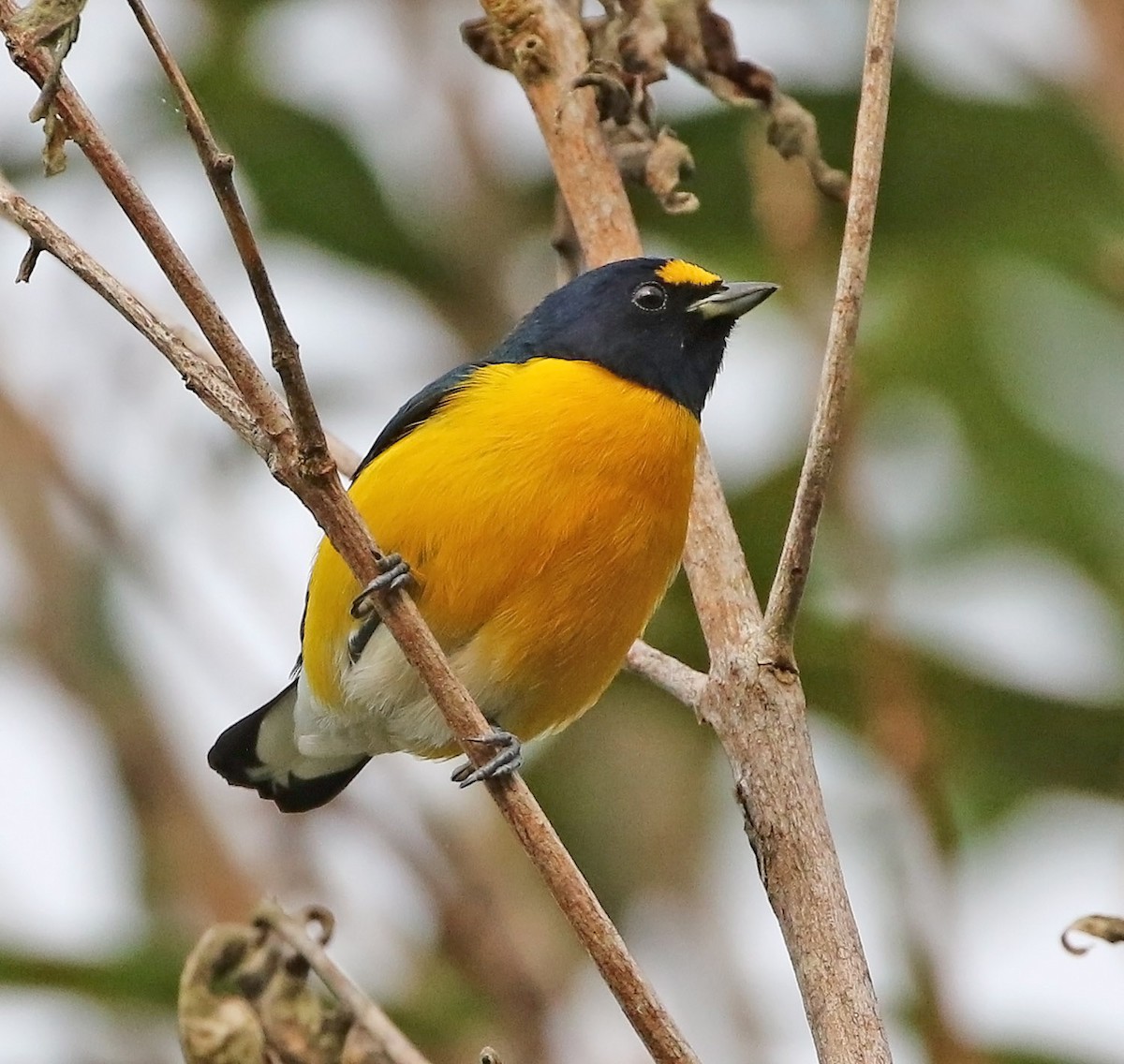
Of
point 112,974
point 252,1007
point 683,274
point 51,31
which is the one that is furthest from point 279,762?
point 51,31

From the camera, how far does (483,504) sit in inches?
152

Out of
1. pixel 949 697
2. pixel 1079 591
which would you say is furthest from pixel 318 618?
pixel 1079 591

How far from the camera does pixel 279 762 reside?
4594 millimetres

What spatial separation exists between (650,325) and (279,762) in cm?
137

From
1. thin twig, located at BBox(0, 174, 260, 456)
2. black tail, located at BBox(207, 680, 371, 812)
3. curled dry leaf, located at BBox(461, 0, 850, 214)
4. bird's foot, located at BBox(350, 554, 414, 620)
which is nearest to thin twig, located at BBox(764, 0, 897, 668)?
bird's foot, located at BBox(350, 554, 414, 620)

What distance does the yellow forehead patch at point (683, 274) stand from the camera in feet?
14.8

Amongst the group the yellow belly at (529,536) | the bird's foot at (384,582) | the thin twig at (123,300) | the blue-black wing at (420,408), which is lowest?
the thin twig at (123,300)

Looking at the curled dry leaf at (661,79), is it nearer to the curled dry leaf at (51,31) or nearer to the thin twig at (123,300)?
the thin twig at (123,300)

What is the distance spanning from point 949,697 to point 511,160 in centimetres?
224

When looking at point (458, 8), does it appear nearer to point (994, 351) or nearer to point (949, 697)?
point (994, 351)

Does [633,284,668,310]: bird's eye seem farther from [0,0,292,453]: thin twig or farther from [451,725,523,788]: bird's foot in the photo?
[0,0,292,453]: thin twig

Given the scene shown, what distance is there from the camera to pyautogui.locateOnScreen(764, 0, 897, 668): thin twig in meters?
2.53

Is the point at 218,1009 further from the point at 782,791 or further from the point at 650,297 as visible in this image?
the point at 650,297

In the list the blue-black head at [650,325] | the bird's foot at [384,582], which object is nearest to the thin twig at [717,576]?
the bird's foot at [384,582]
